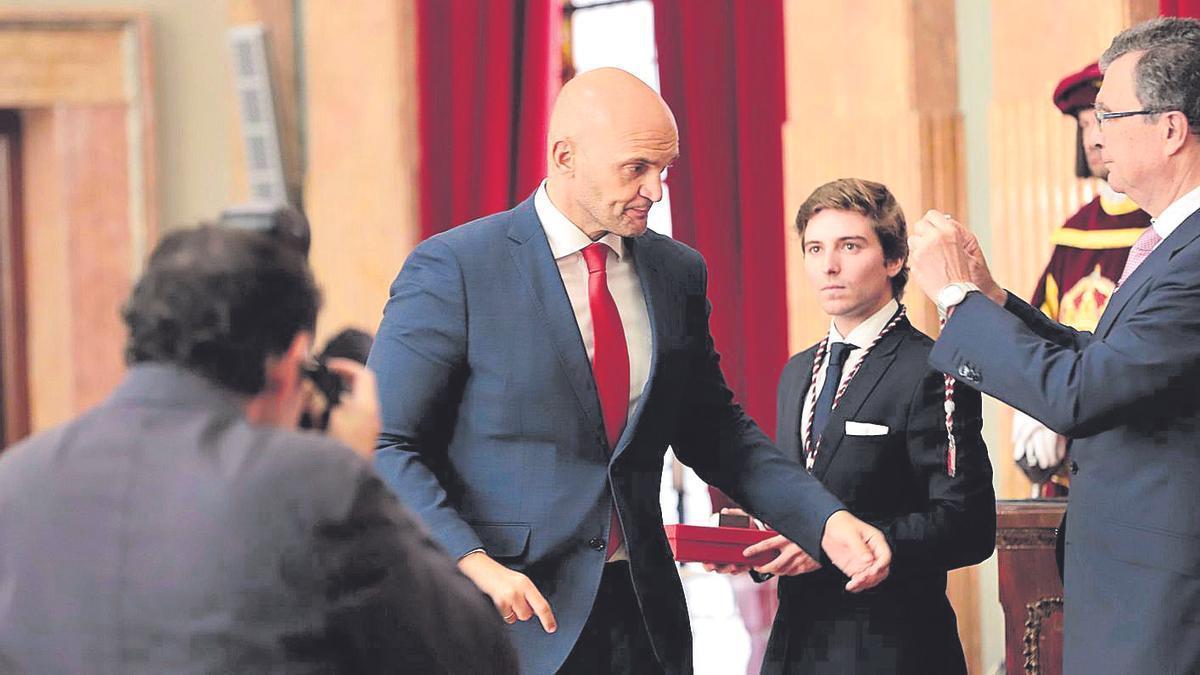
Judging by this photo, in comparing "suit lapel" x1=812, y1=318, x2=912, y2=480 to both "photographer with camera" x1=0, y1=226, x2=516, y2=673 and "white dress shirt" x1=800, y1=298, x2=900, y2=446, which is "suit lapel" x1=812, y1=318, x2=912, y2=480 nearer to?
"white dress shirt" x1=800, y1=298, x2=900, y2=446

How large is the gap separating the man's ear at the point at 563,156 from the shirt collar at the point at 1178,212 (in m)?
1.01

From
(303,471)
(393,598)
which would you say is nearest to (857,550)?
(393,598)

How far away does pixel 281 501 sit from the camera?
160cm

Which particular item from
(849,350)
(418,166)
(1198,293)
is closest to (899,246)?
(849,350)

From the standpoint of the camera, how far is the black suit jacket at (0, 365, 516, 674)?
158cm

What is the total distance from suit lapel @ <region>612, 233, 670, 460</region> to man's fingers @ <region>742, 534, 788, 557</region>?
0.39 metres

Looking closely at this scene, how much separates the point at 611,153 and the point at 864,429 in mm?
718

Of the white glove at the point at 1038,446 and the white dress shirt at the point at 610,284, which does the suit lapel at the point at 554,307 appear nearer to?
the white dress shirt at the point at 610,284

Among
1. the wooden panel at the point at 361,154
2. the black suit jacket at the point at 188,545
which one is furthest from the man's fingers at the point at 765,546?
the wooden panel at the point at 361,154

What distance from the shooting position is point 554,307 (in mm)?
2818

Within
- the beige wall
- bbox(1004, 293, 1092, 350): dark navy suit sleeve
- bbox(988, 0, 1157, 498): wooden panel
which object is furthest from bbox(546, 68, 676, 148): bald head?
the beige wall

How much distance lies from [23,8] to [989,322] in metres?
6.70

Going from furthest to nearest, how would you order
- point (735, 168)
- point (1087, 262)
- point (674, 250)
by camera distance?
1. point (735, 168)
2. point (1087, 262)
3. point (674, 250)

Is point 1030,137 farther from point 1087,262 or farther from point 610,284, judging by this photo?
point 610,284
